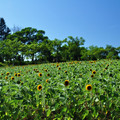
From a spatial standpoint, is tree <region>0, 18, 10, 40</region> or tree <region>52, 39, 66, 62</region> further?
tree <region>0, 18, 10, 40</region>

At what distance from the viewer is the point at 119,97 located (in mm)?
2615

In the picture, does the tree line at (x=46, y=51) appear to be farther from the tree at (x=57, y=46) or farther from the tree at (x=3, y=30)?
the tree at (x=3, y=30)

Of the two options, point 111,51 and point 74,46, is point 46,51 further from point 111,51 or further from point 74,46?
point 111,51

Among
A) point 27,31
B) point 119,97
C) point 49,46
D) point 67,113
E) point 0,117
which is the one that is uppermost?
point 27,31

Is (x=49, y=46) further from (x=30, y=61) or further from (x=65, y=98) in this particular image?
(x=65, y=98)

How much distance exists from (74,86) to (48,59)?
42.9 m

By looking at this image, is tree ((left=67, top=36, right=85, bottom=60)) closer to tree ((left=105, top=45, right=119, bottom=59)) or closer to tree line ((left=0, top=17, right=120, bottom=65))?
tree line ((left=0, top=17, right=120, bottom=65))

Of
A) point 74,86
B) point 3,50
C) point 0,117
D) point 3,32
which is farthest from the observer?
point 3,32

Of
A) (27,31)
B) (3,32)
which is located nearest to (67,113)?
(27,31)

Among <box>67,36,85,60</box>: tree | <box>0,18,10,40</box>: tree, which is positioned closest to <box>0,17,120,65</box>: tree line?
<box>67,36,85,60</box>: tree

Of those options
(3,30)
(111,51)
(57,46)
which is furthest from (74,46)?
(3,30)

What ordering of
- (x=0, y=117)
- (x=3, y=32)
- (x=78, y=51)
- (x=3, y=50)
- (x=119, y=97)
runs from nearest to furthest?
(x=119, y=97) < (x=0, y=117) < (x=3, y=50) < (x=78, y=51) < (x=3, y=32)

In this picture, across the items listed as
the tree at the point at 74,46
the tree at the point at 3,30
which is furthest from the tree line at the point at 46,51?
the tree at the point at 3,30

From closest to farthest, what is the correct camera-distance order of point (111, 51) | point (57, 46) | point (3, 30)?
point (57, 46), point (111, 51), point (3, 30)
